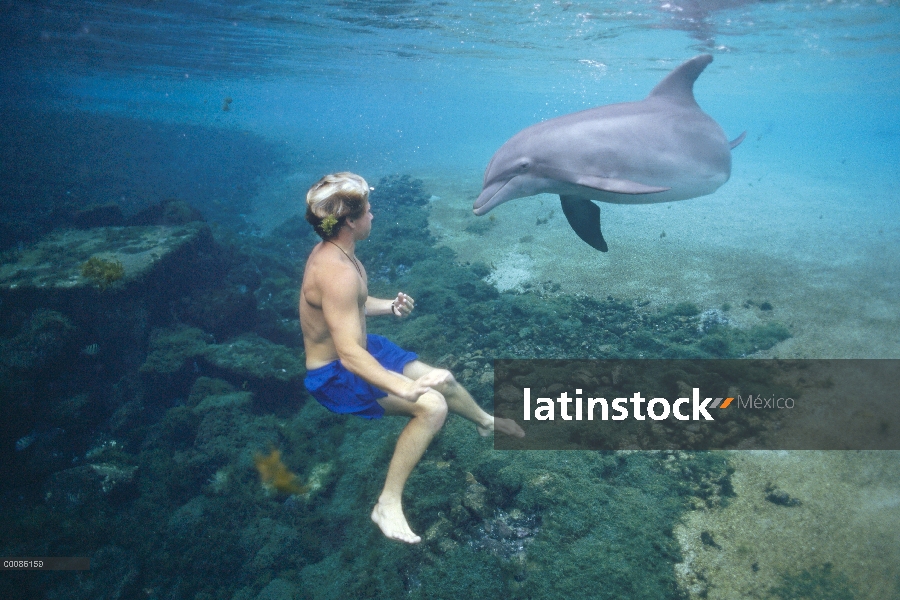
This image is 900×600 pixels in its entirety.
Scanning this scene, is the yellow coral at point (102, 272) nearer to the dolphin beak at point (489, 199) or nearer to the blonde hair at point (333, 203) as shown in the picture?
the blonde hair at point (333, 203)

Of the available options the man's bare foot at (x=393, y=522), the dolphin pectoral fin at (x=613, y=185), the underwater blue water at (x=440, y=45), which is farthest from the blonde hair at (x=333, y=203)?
the underwater blue water at (x=440, y=45)

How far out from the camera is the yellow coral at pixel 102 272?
6992 millimetres

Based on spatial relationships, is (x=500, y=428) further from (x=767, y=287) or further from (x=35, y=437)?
(x=767, y=287)

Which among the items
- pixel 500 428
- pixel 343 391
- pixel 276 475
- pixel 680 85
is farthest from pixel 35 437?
pixel 680 85

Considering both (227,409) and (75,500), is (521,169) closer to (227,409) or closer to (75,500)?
(227,409)

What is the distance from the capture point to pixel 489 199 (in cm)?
481

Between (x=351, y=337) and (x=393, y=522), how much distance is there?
130cm

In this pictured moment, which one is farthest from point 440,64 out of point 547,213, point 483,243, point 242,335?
point 242,335

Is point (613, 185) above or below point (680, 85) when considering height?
below

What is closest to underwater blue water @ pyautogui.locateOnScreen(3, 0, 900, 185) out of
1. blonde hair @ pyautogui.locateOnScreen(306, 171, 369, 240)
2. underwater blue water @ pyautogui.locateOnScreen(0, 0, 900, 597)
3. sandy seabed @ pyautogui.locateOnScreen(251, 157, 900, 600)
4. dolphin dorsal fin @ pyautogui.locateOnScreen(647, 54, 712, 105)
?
underwater blue water @ pyautogui.locateOnScreen(0, 0, 900, 597)

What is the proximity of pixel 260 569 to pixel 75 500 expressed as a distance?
2.78 meters

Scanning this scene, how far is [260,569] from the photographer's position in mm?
4020

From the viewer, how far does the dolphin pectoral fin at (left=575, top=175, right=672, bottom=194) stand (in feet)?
14.8

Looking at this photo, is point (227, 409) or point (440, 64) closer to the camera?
point (227, 409)
